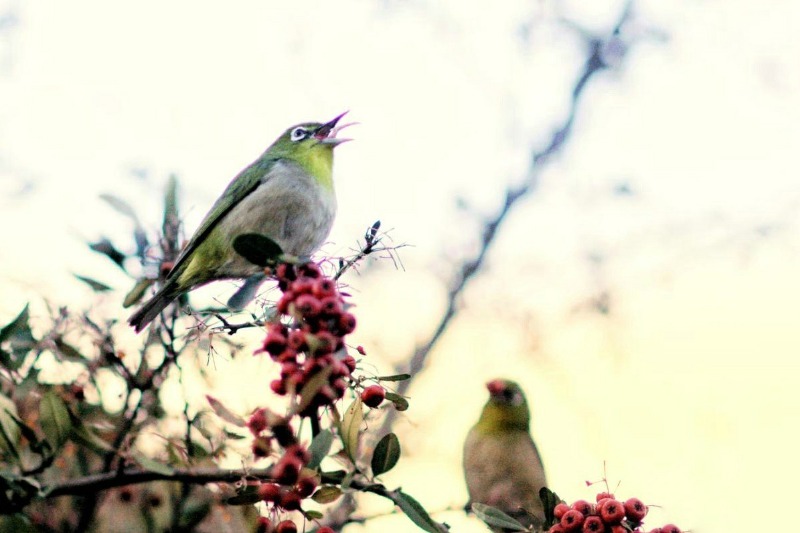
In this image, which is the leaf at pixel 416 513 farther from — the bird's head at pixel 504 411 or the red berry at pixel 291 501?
the bird's head at pixel 504 411

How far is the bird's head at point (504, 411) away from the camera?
18.7 ft

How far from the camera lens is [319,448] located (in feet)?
5.89

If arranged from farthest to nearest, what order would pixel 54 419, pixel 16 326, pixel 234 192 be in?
1. pixel 234 192
2. pixel 16 326
3. pixel 54 419

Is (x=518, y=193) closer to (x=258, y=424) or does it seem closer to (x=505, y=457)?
(x=505, y=457)

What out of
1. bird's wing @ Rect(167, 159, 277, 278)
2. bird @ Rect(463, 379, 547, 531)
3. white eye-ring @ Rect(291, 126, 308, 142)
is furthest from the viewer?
white eye-ring @ Rect(291, 126, 308, 142)

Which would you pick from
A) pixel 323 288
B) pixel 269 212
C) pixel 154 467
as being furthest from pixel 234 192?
pixel 323 288

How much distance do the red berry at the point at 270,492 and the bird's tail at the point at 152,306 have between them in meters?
1.54

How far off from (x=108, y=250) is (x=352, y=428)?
6.01 feet

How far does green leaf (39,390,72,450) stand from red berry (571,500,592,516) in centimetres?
109

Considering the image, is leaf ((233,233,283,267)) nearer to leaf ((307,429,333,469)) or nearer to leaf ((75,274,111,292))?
leaf ((307,429,333,469))

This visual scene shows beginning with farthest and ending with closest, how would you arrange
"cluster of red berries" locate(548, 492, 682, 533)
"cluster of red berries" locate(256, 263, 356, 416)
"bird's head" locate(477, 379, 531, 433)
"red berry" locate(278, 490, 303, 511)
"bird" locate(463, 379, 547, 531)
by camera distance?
"bird's head" locate(477, 379, 531, 433), "bird" locate(463, 379, 547, 531), "cluster of red berries" locate(548, 492, 682, 533), "red berry" locate(278, 490, 303, 511), "cluster of red berries" locate(256, 263, 356, 416)

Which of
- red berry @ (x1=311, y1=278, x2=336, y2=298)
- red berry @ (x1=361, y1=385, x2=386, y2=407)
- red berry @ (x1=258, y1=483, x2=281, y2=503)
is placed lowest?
red berry @ (x1=258, y1=483, x2=281, y2=503)

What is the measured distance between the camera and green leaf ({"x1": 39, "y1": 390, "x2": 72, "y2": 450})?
6.57 feet

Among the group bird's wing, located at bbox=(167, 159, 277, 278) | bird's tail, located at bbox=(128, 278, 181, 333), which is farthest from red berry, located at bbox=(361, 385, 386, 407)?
bird's wing, located at bbox=(167, 159, 277, 278)
